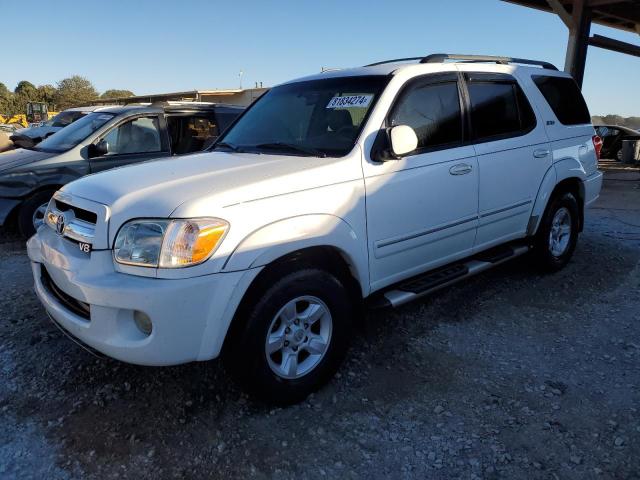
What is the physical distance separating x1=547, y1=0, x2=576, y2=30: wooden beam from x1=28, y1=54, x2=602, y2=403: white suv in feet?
28.3

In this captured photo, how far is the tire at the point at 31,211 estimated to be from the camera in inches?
231

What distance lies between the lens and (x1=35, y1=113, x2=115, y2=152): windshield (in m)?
6.29

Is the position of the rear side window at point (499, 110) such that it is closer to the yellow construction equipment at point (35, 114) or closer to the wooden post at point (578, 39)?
the wooden post at point (578, 39)

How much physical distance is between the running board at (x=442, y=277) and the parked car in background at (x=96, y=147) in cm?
407

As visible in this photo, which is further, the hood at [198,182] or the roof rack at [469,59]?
the roof rack at [469,59]

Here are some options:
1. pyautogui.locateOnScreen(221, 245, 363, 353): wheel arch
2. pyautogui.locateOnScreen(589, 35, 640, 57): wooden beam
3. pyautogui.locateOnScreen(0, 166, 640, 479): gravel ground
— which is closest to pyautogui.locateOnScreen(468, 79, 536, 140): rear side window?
pyautogui.locateOnScreen(0, 166, 640, 479): gravel ground

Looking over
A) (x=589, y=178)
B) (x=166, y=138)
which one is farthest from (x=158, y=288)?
(x=166, y=138)

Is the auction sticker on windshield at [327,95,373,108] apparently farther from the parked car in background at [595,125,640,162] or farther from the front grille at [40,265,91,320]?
the parked car in background at [595,125,640,162]

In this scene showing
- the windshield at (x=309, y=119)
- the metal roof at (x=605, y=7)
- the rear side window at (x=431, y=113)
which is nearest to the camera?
the windshield at (x=309, y=119)

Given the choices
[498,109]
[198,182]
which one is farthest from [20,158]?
[498,109]

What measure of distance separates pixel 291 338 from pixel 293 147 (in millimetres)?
1282

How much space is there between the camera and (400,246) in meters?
3.24

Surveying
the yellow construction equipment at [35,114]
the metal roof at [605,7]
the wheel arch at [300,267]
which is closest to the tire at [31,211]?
the wheel arch at [300,267]

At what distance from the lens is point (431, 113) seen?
351 centimetres
